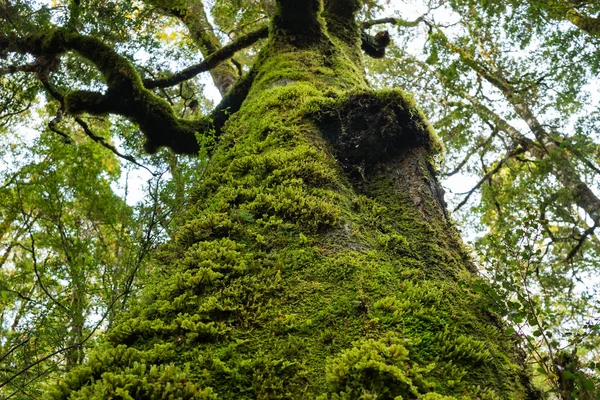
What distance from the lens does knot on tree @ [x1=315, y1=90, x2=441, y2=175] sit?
3123 mm

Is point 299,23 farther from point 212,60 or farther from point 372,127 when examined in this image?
point 212,60

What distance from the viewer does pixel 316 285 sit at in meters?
1.96

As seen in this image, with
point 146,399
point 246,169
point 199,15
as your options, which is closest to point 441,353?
point 146,399

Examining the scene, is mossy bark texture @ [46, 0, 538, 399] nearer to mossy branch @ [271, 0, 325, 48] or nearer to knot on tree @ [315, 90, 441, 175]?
knot on tree @ [315, 90, 441, 175]

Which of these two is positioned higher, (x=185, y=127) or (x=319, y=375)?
(x=185, y=127)

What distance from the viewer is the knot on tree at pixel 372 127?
312cm

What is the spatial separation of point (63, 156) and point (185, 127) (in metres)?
2.53

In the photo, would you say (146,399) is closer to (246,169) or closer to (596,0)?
(246,169)

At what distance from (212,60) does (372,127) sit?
494 centimetres

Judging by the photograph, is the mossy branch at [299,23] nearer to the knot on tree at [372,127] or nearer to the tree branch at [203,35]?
the knot on tree at [372,127]

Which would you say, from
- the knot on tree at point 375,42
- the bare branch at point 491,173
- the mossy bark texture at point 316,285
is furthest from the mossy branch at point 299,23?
the bare branch at point 491,173

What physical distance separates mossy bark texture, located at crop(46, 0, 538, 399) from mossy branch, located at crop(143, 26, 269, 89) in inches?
160

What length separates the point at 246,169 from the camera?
2926mm

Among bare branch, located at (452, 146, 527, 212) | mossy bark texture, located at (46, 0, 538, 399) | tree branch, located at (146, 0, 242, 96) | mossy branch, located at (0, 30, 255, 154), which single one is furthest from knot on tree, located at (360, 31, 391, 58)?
bare branch, located at (452, 146, 527, 212)
